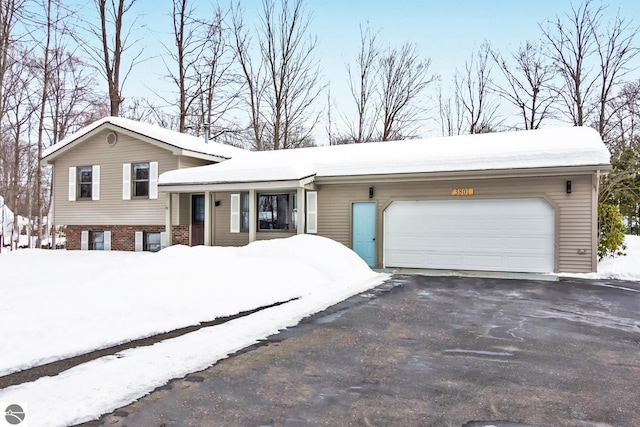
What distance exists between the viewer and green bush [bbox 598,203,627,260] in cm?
1347

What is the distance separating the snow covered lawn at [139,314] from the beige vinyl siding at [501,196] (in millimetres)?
3219

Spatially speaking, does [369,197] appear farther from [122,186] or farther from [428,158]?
[122,186]

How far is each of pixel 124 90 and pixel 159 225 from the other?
10302mm

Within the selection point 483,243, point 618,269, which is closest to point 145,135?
point 483,243

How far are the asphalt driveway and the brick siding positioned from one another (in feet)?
35.8

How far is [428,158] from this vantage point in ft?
42.2

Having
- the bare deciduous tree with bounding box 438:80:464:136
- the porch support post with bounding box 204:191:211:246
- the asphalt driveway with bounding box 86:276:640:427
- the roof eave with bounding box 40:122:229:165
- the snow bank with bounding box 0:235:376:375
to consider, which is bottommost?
the asphalt driveway with bounding box 86:276:640:427

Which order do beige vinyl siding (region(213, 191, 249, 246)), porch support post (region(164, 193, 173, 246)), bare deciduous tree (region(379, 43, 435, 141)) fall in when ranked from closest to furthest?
1. porch support post (region(164, 193, 173, 246))
2. beige vinyl siding (region(213, 191, 249, 246))
3. bare deciduous tree (region(379, 43, 435, 141))

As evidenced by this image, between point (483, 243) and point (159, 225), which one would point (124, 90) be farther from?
point (483, 243)

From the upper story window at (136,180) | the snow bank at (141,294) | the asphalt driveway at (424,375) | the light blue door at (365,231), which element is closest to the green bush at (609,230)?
the light blue door at (365,231)

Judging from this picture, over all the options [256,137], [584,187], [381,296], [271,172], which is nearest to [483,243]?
[584,187]

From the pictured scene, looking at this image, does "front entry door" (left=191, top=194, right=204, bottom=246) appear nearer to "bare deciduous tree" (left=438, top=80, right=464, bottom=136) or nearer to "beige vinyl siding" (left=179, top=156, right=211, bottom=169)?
"beige vinyl siding" (left=179, top=156, right=211, bottom=169)

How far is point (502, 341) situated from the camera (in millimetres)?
5383

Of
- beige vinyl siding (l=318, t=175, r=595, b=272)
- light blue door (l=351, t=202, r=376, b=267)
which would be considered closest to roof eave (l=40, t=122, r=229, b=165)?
beige vinyl siding (l=318, t=175, r=595, b=272)
